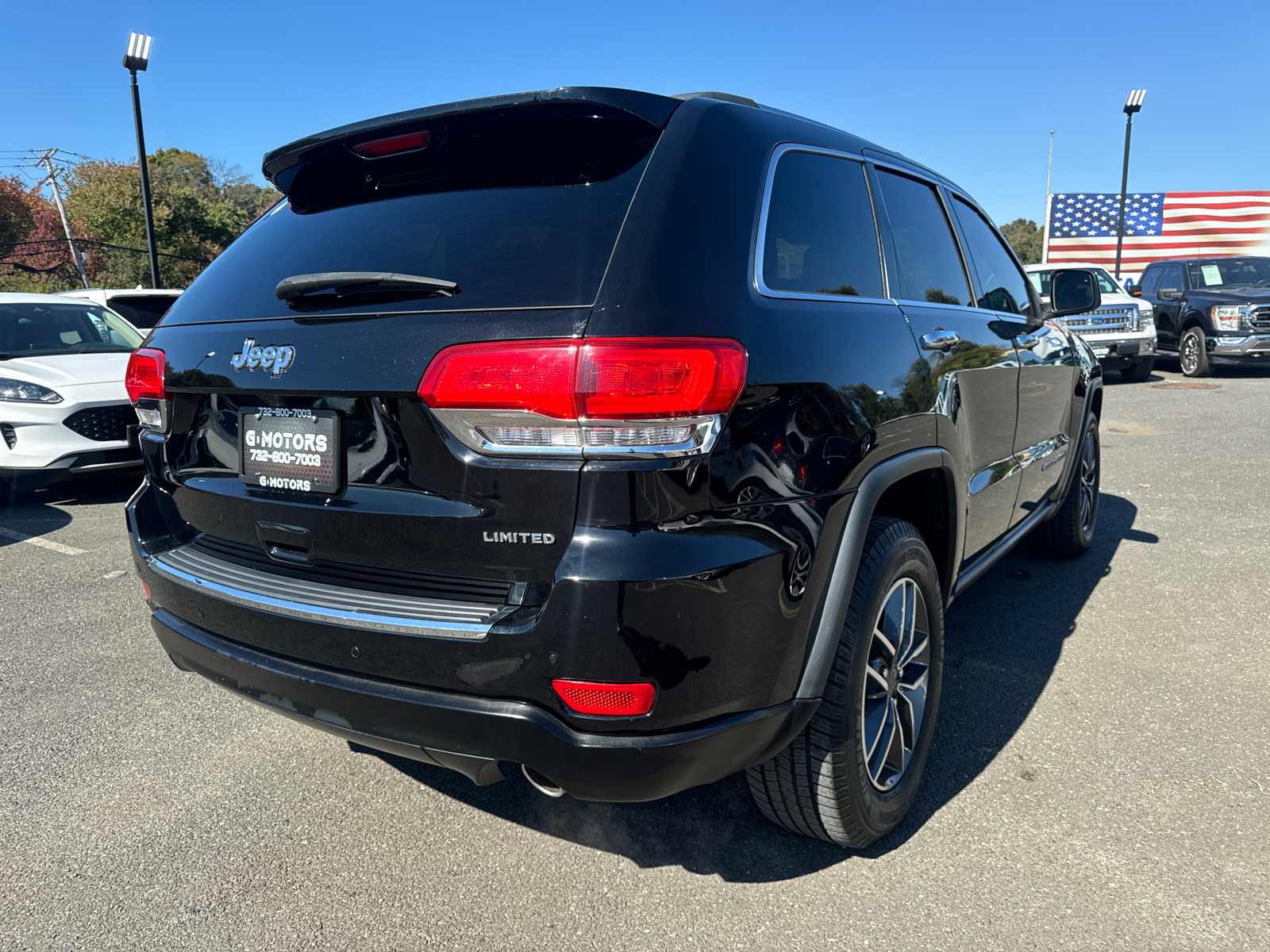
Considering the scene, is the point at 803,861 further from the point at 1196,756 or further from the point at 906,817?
the point at 1196,756

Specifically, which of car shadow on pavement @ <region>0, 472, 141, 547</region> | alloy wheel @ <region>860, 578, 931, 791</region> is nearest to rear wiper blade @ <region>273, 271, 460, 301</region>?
alloy wheel @ <region>860, 578, 931, 791</region>

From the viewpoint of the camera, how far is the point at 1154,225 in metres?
26.1

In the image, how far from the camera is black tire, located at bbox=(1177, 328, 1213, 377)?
14578 mm

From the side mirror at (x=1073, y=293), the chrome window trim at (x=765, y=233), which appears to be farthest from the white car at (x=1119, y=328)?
the chrome window trim at (x=765, y=233)

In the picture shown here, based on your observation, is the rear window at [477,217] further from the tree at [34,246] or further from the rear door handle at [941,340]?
the tree at [34,246]

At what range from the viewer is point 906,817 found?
2.52m

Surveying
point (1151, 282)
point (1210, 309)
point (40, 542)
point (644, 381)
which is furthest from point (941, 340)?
point (1151, 282)

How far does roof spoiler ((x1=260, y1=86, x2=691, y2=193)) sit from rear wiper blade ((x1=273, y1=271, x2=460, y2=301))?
15.7 inches

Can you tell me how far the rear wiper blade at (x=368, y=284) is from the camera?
1.90 meters

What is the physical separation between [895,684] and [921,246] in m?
1.48

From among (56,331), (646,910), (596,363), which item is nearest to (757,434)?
(596,363)

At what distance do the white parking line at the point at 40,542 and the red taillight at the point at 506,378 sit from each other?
4.60 metres

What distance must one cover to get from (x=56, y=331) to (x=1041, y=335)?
7.63 meters

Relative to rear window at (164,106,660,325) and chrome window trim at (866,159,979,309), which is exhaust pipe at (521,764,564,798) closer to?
rear window at (164,106,660,325)
